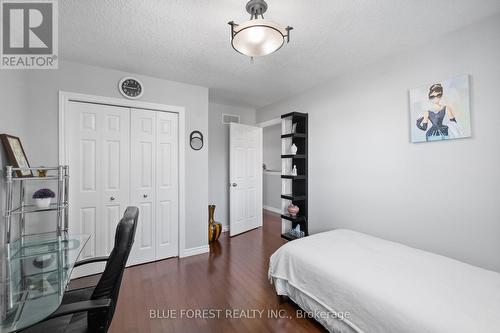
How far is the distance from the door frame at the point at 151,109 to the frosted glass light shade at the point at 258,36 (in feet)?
5.69

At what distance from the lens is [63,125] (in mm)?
2328

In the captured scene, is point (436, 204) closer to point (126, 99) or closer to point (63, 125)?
point (126, 99)

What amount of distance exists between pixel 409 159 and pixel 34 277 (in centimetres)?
317

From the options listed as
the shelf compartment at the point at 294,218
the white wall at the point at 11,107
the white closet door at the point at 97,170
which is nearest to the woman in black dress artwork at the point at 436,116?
the shelf compartment at the point at 294,218

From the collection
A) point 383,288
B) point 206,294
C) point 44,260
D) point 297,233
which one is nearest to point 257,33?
point 383,288

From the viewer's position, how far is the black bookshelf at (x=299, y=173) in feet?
10.7

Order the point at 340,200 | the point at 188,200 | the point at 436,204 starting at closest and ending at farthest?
the point at 436,204 → the point at 340,200 → the point at 188,200

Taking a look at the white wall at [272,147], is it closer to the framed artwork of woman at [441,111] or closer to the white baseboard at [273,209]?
the white baseboard at [273,209]

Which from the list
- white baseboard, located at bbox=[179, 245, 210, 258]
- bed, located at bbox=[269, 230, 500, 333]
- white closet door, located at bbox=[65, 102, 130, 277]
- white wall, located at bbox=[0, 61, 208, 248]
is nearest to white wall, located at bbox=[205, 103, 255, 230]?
white wall, located at bbox=[0, 61, 208, 248]

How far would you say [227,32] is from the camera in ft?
6.19

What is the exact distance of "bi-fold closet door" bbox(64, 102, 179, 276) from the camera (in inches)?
96.3

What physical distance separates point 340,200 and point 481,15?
2178 millimetres

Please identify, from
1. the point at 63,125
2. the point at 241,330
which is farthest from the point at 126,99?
the point at 241,330

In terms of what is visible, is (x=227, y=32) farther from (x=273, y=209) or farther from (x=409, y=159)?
(x=273, y=209)
